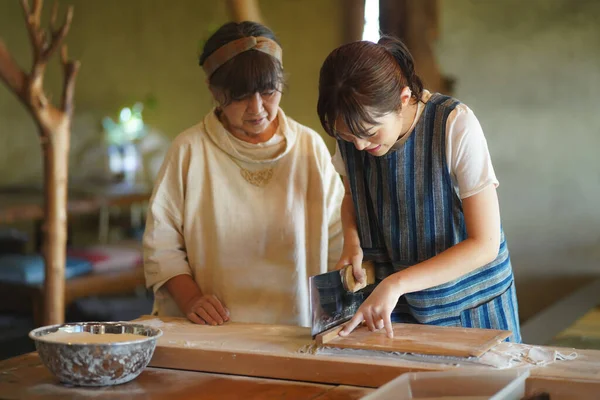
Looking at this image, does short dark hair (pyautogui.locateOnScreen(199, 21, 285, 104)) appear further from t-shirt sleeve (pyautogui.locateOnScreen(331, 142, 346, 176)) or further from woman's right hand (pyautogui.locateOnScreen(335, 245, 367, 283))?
woman's right hand (pyautogui.locateOnScreen(335, 245, 367, 283))

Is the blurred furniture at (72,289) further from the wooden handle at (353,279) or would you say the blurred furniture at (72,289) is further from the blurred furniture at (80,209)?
the wooden handle at (353,279)

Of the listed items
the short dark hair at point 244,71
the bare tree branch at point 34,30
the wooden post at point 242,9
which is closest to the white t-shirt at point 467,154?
the short dark hair at point 244,71

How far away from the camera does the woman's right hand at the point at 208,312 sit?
198 centimetres

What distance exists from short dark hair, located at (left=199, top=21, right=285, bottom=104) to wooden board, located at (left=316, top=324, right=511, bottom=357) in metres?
0.67

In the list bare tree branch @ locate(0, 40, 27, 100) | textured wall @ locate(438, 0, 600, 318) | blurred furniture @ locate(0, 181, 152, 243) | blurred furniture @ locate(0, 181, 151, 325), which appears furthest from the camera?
textured wall @ locate(438, 0, 600, 318)

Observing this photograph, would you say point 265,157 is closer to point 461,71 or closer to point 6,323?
point 6,323

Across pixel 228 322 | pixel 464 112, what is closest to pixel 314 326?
pixel 228 322

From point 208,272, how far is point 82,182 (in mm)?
5235

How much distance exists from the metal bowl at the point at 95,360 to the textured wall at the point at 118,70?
583 centimetres

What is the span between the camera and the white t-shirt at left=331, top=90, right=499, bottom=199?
5.65 ft

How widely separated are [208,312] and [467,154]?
754mm

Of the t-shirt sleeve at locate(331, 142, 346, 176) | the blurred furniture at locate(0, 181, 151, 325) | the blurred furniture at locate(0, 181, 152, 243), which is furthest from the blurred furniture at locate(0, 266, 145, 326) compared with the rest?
the t-shirt sleeve at locate(331, 142, 346, 176)

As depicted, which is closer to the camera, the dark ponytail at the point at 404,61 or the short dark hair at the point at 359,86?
the short dark hair at the point at 359,86

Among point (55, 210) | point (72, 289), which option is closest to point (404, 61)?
point (55, 210)
